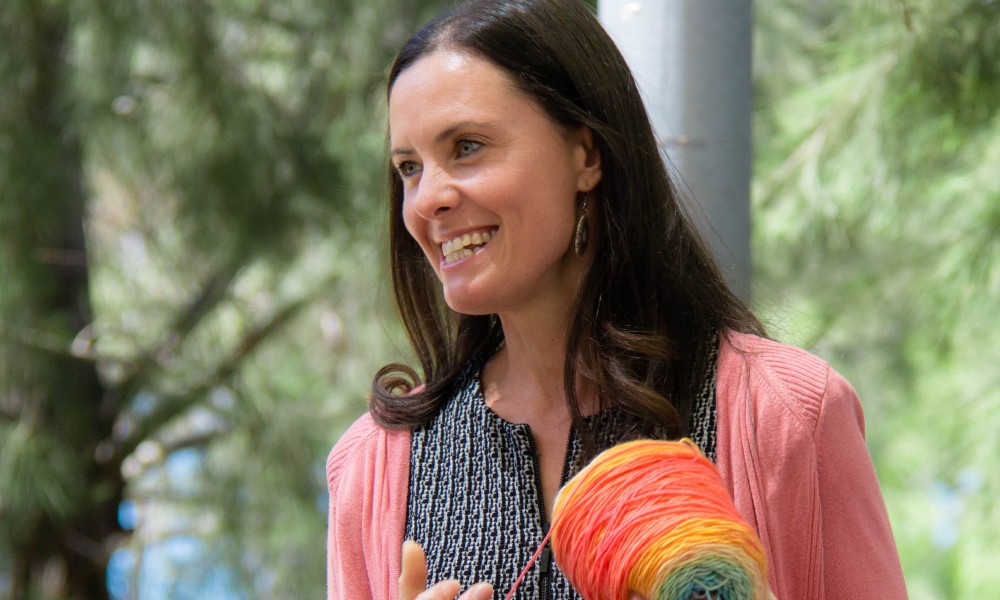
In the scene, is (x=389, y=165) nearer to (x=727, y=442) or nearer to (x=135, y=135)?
(x=727, y=442)

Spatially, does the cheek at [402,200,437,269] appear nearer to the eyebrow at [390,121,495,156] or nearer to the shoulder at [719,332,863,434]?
the eyebrow at [390,121,495,156]

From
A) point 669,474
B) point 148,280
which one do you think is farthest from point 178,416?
point 669,474

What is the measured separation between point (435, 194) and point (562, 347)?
0.21 meters

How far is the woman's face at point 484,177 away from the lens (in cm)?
109

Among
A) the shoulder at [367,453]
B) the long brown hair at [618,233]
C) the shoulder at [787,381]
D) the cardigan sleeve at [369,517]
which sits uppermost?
the long brown hair at [618,233]

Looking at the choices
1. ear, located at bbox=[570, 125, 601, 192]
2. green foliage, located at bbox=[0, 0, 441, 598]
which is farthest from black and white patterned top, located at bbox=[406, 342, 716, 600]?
green foliage, located at bbox=[0, 0, 441, 598]

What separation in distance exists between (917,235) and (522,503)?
1.92 meters

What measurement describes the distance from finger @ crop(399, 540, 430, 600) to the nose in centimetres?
33

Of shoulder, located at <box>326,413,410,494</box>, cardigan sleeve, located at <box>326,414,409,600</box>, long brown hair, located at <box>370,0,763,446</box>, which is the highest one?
long brown hair, located at <box>370,0,763,446</box>

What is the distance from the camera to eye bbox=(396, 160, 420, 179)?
3.78 ft

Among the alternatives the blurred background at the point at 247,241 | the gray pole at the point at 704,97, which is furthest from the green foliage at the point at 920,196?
the gray pole at the point at 704,97

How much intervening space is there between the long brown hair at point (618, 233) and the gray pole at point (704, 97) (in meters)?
0.15

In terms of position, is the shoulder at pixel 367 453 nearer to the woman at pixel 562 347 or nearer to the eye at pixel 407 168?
the woman at pixel 562 347

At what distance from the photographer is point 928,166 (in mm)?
2320
